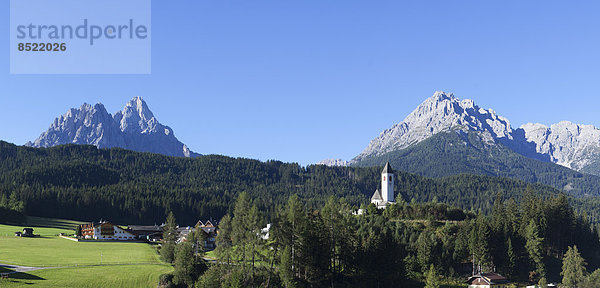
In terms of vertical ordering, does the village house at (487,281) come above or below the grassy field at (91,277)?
below

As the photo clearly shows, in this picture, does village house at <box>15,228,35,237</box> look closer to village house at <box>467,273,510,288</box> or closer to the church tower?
the church tower

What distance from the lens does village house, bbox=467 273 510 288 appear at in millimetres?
94250

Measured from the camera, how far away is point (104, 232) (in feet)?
456

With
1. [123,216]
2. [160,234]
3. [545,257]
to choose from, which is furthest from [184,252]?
[123,216]

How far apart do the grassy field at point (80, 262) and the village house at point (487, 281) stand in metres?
54.4

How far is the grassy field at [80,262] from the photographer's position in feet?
258

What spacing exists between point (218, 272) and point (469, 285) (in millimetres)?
47097

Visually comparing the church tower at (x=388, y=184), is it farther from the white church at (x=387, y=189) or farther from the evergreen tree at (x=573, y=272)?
the evergreen tree at (x=573, y=272)

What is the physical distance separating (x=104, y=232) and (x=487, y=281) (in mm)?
95773

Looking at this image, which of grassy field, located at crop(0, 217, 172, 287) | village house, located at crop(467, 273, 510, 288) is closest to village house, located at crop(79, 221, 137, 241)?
grassy field, located at crop(0, 217, 172, 287)

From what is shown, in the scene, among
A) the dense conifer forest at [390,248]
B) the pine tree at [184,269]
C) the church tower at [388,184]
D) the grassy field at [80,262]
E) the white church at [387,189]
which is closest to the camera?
the grassy field at [80,262]

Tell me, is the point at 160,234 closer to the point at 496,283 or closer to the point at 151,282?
the point at 151,282

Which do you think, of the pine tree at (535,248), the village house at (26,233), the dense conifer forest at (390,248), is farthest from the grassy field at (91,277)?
the pine tree at (535,248)

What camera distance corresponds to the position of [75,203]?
618ft
